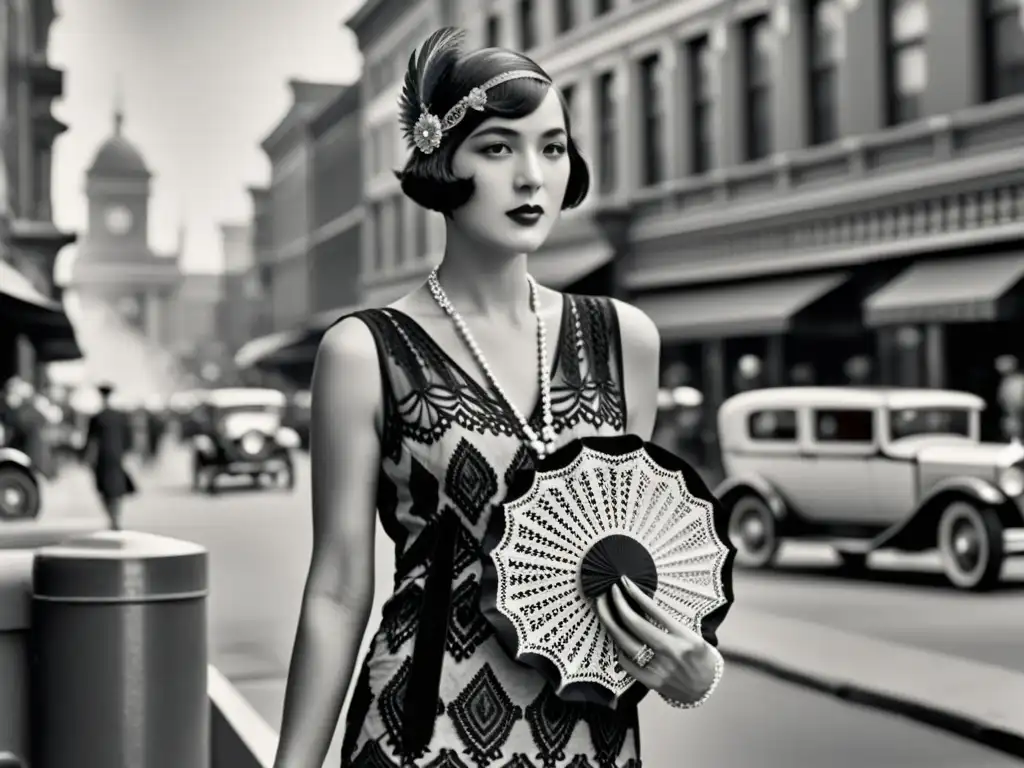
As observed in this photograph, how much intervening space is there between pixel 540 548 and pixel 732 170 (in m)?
26.9

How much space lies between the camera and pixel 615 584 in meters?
2.00

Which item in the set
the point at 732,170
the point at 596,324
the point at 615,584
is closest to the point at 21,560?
the point at 596,324

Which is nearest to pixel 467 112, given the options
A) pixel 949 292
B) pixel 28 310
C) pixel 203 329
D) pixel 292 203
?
pixel 949 292

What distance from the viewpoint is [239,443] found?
2936 centimetres

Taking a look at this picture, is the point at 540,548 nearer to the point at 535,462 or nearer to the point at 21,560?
the point at 535,462

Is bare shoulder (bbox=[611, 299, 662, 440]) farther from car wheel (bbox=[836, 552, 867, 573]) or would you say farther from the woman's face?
car wheel (bbox=[836, 552, 867, 573])

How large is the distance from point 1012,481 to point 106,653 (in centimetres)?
1031

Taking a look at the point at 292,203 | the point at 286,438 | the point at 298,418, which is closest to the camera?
the point at 286,438

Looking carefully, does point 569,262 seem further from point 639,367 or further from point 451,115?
point 451,115

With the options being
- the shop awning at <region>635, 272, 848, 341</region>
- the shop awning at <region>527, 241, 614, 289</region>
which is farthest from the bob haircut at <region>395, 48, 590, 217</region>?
the shop awning at <region>527, 241, 614, 289</region>

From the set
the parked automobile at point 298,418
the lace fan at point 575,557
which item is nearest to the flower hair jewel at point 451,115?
the lace fan at point 575,557

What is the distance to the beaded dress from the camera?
2111 millimetres

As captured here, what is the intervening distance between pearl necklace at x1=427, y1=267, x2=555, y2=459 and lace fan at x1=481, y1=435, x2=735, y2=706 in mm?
113

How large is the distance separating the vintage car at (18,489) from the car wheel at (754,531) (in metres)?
8.24
